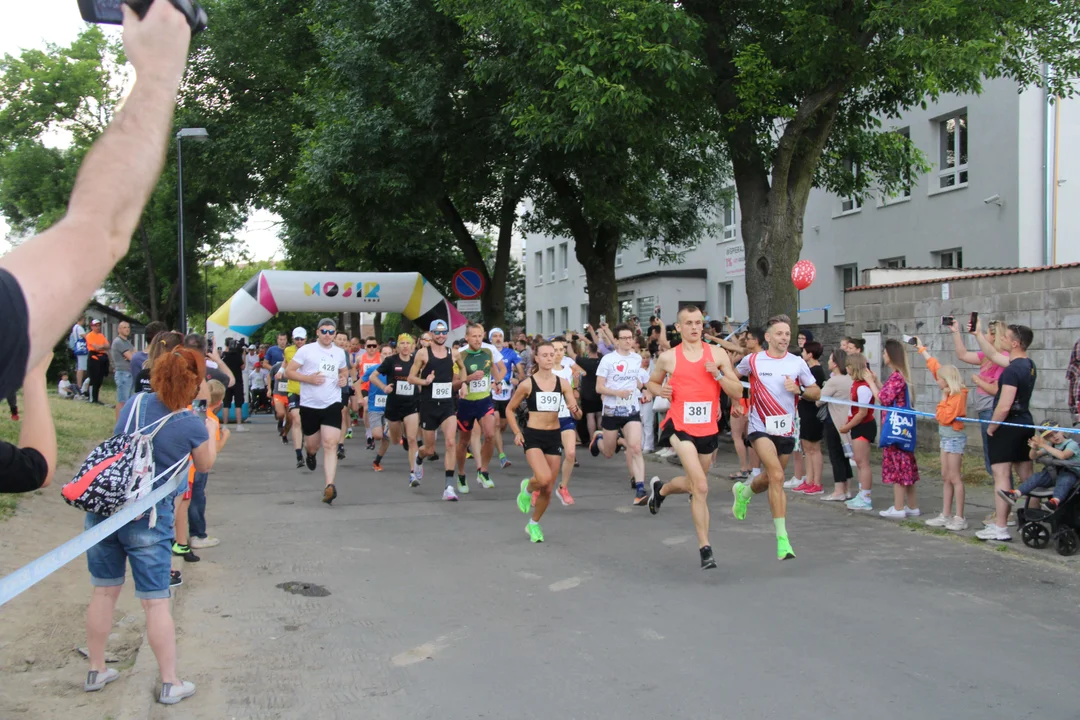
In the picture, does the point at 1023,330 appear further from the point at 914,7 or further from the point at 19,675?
the point at 19,675

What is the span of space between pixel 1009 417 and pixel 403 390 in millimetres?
8081

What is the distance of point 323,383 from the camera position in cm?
1187

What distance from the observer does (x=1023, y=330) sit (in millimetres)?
8789

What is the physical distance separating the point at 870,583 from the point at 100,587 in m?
5.18

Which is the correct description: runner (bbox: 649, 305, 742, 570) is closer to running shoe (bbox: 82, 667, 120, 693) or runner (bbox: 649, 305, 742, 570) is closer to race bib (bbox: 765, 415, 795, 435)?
race bib (bbox: 765, 415, 795, 435)

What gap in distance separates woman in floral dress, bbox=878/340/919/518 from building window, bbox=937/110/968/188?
1640 centimetres

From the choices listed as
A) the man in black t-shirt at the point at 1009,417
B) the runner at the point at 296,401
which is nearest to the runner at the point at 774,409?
the man in black t-shirt at the point at 1009,417

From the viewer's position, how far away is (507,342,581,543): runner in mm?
9125

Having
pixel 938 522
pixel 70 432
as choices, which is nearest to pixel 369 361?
pixel 70 432

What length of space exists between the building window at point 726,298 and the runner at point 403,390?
82.5 feet

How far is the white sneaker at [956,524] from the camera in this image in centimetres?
946

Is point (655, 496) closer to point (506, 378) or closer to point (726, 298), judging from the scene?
point (506, 378)

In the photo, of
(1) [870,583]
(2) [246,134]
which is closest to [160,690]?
(1) [870,583]

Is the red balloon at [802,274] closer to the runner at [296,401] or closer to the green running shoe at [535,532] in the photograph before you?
the runner at [296,401]
